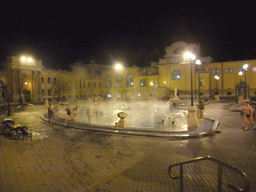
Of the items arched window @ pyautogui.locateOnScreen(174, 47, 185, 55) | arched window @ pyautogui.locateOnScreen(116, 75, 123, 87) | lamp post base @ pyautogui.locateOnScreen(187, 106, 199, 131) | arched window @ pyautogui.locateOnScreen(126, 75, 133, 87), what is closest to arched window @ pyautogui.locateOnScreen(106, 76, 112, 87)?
arched window @ pyautogui.locateOnScreen(116, 75, 123, 87)

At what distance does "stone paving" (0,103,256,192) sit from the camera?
5309 millimetres

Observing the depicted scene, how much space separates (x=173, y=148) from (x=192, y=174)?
2.64m

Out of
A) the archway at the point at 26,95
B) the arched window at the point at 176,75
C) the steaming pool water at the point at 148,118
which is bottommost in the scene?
the steaming pool water at the point at 148,118

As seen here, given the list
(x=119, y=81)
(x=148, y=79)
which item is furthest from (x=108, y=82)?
(x=148, y=79)

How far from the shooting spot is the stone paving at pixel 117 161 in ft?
17.4

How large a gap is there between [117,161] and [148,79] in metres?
45.3

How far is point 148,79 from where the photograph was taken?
5147cm

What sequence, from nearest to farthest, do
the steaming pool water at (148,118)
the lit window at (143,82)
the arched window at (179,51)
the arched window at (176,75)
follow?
the steaming pool water at (148,118) → the arched window at (179,51) → the arched window at (176,75) → the lit window at (143,82)

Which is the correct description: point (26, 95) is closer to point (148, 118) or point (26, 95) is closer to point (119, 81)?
point (119, 81)

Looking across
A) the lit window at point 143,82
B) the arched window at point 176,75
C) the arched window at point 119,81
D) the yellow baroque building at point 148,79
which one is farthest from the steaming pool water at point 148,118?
the arched window at point 119,81

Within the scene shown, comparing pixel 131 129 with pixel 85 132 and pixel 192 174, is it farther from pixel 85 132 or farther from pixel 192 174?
pixel 192 174

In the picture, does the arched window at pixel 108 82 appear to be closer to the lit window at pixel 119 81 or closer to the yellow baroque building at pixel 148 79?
the yellow baroque building at pixel 148 79

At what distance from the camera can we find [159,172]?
5988 millimetres

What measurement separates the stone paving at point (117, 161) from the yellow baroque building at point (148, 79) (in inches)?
1238
